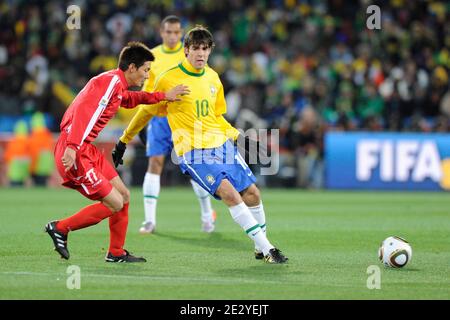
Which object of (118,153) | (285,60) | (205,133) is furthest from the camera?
(285,60)

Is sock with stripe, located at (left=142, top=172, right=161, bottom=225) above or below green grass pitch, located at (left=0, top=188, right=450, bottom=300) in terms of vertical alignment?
above

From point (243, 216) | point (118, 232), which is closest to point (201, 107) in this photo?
point (243, 216)

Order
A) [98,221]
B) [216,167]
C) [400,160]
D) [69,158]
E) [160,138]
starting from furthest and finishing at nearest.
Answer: [400,160]
[160,138]
[216,167]
[98,221]
[69,158]

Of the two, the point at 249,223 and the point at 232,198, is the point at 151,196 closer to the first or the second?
the point at 232,198

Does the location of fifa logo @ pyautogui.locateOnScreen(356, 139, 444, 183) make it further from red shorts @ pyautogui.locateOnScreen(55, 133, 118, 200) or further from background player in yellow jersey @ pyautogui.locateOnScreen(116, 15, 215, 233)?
red shorts @ pyautogui.locateOnScreen(55, 133, 118, 200)

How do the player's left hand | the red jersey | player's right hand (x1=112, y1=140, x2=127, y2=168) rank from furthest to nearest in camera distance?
player's right hand (x1=112, y1=140, x2=127, y2=168) < the red jersey < the player's left hand

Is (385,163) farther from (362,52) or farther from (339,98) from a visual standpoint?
(362,52)

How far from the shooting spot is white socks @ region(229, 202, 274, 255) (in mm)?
8945

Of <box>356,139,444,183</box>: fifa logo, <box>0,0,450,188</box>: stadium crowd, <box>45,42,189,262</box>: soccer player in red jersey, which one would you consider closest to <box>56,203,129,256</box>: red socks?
<box>45,42,189,262</box>: soccer player in red jersey

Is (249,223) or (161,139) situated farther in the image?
(161,139)

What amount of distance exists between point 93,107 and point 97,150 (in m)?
0.52

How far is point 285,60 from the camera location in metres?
25.2

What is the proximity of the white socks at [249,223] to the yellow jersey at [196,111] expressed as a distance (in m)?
0.80
